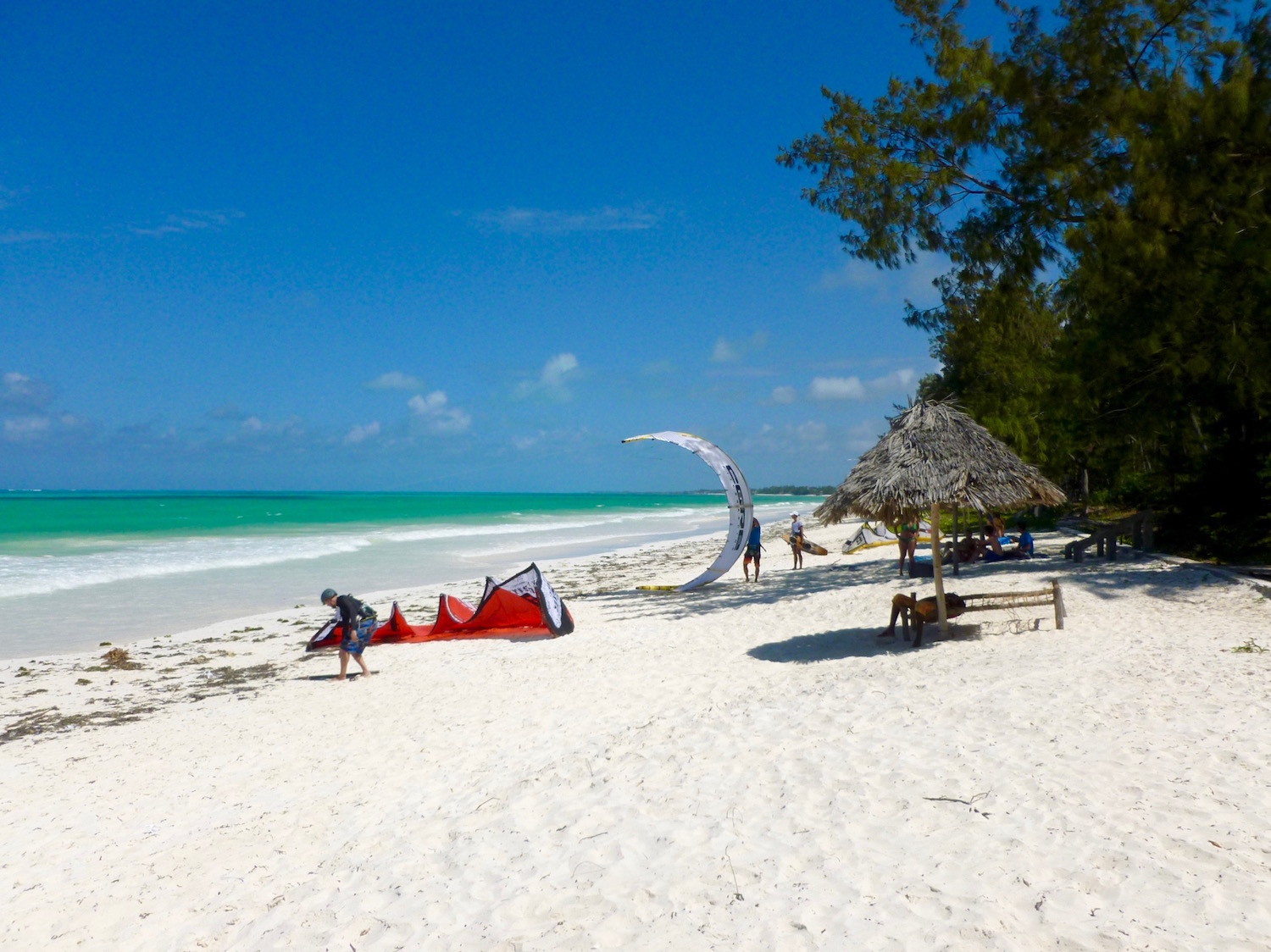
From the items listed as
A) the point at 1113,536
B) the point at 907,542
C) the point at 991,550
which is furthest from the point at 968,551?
the point at 1113,536

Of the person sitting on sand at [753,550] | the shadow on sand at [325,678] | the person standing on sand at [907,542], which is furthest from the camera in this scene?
the person sitting on sand at [753,550]

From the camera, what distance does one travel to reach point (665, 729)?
21.8 feet

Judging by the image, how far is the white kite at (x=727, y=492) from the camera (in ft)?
51.6

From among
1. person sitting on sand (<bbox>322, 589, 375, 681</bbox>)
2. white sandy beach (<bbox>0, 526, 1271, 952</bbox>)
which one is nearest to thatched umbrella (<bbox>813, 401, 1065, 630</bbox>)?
white sandy beach (<bbox>0, 526, 1271, 952</bbox>)

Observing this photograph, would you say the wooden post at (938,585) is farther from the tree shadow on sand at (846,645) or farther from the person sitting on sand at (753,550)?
the person sitting on sand at (753,550)

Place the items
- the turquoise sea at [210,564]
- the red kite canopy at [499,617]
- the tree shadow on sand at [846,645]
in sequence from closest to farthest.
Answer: the tree shadow on sand at [846,645] < the red kite canopy at [499,617] < the turquoise sea at [210,564]

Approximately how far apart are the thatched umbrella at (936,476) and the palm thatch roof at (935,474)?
10 mm

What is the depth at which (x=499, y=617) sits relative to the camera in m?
12.7

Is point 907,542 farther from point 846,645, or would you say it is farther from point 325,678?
point 325,678

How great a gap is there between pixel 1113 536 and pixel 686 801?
1250 centimetres

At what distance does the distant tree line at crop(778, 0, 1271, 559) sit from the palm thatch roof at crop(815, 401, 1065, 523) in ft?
7.90

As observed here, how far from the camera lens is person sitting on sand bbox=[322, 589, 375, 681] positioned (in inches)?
386

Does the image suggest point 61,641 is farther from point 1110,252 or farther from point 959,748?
point 1110,252

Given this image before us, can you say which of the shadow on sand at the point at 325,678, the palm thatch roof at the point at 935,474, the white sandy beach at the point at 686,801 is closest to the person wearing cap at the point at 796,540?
the palm thatch roof at the point at 935,474
